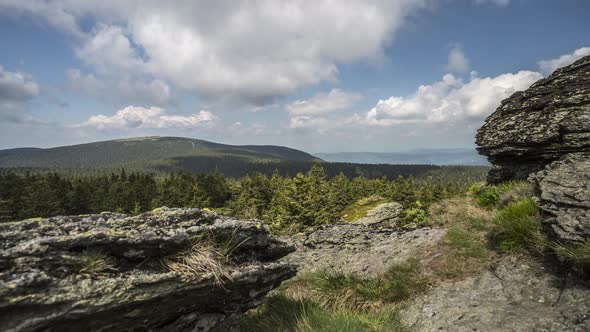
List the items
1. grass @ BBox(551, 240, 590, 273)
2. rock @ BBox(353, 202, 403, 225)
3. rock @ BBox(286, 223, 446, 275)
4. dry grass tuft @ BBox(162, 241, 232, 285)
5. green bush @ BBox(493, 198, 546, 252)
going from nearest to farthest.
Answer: dry grass tuft @ BBox(162, 241, 232, 285)
grass @ BBox(551, 240, 590, 273)
green bush @ BBox(493, 198, 546, 252)
rock @ BBox(286, 223, 446, 275)
rock @ BBox(353, 202, 403, 225)

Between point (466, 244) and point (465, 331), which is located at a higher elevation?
point (466, 244)

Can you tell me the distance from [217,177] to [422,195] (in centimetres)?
8244

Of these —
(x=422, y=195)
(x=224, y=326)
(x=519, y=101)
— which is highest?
(x=519, y=101)

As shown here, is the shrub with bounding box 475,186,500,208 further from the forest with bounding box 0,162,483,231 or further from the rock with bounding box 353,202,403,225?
the forest with bounding box 0,162,483,231

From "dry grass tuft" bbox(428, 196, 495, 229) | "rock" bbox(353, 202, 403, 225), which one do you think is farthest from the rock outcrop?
"rock" bbox(353, 202, 403, 225)

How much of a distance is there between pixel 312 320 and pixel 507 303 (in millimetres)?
4093

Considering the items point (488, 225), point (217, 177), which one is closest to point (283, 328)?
point (488, 225)

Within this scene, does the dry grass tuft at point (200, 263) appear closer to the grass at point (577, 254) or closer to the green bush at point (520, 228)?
the grass at point (577, 254)

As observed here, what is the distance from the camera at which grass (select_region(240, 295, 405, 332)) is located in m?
5.79

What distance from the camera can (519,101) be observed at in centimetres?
1330

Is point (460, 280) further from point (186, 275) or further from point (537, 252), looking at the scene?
point (186, 275)

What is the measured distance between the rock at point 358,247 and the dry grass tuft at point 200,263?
14.8ft

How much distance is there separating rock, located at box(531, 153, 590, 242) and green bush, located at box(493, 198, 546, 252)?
401 mm

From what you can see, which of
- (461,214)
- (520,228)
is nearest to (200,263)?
(520,228)
